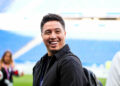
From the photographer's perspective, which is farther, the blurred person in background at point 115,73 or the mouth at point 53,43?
the mouth at point 53,43

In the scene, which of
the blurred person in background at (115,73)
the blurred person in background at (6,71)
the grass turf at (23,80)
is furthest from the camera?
the grass turf at (23,80)

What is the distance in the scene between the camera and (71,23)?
9570 mm

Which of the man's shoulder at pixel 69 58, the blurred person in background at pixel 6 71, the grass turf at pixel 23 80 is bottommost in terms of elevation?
the grass turf at pixel 23 80

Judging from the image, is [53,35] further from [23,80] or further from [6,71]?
[23,80]

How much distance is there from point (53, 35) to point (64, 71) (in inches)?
9.1

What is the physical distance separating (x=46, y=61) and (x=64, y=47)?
170mm

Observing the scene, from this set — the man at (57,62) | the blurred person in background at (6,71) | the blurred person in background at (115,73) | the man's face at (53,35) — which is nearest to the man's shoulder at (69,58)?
the man at (57,62)

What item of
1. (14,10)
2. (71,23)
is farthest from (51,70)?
(14,10)

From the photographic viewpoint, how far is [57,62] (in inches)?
60.5

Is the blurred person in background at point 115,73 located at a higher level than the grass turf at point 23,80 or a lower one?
higher

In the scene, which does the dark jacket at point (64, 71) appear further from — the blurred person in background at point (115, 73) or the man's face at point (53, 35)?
the blurred person in background at point (115, 73)

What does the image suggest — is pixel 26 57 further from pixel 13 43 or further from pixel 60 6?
pixel 60 6

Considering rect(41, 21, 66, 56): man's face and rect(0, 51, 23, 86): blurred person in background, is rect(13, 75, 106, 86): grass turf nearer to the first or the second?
rect(0, 51, 23, 86): blurred person in background

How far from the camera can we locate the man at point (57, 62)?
4.78 ft
